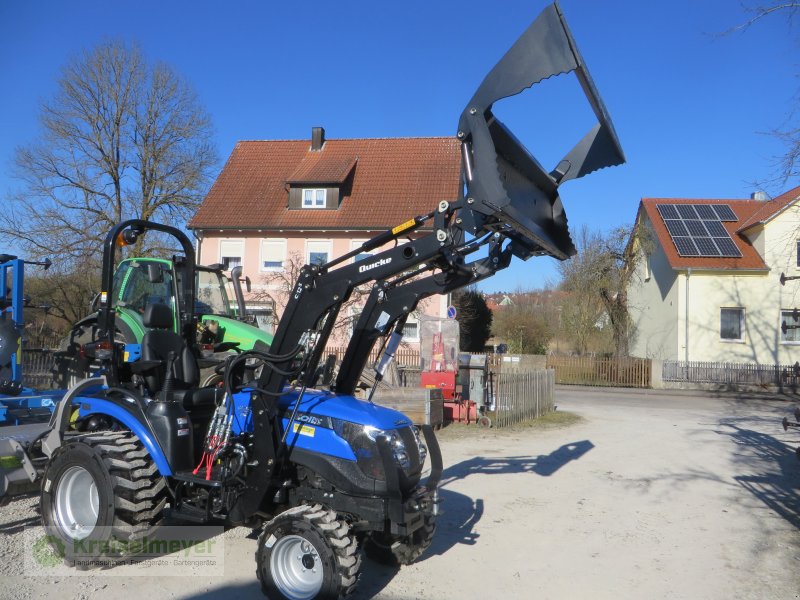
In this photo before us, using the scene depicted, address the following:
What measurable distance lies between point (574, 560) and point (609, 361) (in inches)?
898

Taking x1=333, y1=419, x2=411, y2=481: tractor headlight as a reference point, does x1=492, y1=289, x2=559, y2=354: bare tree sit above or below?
above

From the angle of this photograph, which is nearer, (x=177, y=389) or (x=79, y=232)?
(x=177, y=389)

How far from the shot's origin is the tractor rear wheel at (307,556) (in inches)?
163

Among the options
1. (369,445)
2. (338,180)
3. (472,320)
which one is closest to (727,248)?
(472,320)

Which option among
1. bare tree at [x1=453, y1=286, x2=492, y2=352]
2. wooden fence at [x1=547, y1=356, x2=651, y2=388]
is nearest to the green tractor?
bare tree at [x1=453, y1=286, x2=492, y2=352]

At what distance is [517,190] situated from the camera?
15.4ft

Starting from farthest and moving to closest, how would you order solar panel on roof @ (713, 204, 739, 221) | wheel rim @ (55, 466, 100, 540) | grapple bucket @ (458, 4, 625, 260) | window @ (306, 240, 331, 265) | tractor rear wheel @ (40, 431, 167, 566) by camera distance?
solar panel on roof @ (713, 204, 739, 221) → window @ (306, 240, 331, 265) → wheel rim @ (55, 466, 100, 540) → tractor rear wheel @ (40, 431, 167, 566) → grapple bucket @ (458, 4, 625, 260)

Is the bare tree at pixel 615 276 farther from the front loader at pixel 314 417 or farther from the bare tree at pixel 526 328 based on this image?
the front loader at pixel 314 417

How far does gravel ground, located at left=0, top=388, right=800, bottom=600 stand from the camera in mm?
4934

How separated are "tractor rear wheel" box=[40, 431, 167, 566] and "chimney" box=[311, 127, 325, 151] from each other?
2661 cm

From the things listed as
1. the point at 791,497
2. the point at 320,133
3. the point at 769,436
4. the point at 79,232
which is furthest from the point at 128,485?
the point at 320,133

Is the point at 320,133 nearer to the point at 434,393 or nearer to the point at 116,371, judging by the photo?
the point at 434,393

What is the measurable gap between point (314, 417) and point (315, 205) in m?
23.6

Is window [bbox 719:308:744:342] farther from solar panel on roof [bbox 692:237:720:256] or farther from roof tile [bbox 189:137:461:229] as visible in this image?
roof tile [bbox 189:137:461:229]
